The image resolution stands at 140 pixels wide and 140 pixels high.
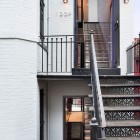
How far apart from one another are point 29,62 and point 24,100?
0.67 meters

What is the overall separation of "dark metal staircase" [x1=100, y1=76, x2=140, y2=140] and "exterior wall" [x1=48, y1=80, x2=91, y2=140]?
1.22m

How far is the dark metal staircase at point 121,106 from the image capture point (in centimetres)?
418

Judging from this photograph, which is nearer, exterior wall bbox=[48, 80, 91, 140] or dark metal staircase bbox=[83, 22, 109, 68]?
exterior wall bbox=[48, 80, 91, 140]

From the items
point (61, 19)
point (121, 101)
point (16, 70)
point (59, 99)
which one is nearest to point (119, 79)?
point (121, 101)

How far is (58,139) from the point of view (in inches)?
272

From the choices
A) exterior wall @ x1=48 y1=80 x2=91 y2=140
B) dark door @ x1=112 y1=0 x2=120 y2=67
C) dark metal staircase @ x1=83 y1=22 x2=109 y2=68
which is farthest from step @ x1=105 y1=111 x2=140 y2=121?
dark metal staircase @ x1=83 y1=22 x2=109 y2=68

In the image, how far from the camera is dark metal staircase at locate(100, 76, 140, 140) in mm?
4180

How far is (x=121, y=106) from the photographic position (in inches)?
195

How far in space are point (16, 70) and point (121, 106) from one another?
1834 mm

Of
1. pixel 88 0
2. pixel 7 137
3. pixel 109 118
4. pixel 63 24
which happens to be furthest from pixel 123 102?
pixel 88 0

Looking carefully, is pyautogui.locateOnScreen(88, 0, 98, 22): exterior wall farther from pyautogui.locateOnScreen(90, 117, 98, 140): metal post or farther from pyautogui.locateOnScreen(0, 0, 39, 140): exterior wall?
pyautogui.locateOnScreen(90, 117, 98, 140): metal post

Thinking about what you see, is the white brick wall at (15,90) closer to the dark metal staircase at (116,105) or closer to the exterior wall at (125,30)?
the dark metal staircase at (116,105)

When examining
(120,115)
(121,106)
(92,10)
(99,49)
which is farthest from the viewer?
(92,10)

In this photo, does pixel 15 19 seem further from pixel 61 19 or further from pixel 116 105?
pixel 61 19
